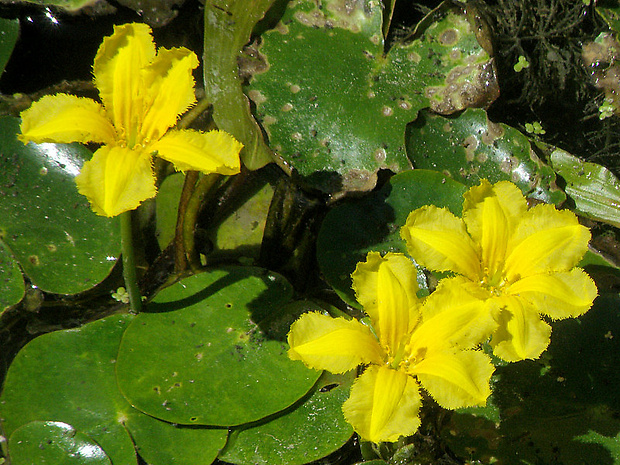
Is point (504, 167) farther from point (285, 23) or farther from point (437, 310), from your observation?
point (285, 23)

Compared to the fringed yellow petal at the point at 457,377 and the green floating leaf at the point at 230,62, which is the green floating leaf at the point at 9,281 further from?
the fringed yellow petal at the point at 457,377

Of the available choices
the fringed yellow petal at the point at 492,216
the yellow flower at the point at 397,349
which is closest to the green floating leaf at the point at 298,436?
the yellow flower at the point at 397,349

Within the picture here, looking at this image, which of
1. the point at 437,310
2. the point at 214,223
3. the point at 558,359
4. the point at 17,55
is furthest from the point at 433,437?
the point at 17,55

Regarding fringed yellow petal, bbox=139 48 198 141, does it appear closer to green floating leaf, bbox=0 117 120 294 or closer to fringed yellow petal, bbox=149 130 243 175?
fringed yellow petal, bbox=149 130 243 175

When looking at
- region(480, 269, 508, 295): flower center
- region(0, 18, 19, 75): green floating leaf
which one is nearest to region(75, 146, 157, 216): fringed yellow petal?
region(480, 269, 508, 295): flower center

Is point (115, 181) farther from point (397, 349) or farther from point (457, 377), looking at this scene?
point (457, 377)

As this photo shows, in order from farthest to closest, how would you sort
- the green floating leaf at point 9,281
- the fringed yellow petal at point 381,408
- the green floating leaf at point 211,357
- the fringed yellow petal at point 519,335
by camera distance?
the green floating leaf at point 9,281
the green floating leaf at point 211,357
the fringed yellow petal at point 519,335
the fringed yellow petal at point 381,408
